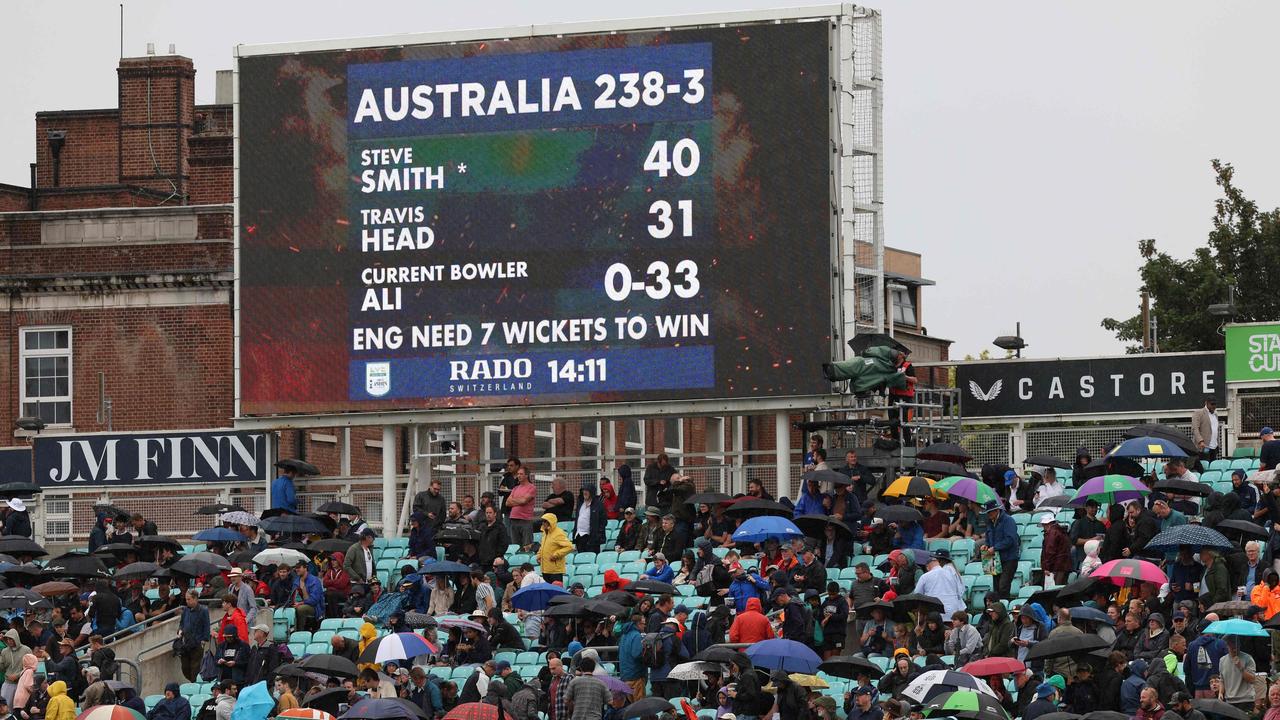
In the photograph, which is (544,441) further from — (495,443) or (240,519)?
(240,519)

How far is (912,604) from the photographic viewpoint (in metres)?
26.1

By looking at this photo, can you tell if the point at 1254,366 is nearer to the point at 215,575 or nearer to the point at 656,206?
the point at 656,206

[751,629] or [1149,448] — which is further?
[1149,448]

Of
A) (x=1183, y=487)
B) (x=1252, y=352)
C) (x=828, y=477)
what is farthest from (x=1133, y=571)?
(x=1252, y=352)

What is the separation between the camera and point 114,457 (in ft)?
116

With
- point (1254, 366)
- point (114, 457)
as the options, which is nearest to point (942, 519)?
point (1254, 366)

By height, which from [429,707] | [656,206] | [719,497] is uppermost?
[656,206]

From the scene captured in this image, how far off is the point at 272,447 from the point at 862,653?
11.2m

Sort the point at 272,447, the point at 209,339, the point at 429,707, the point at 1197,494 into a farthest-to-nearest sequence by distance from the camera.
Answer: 1. the point at 209,339
2. the point at 272,447
3. the point at 1197,494
4. the point at 429,707

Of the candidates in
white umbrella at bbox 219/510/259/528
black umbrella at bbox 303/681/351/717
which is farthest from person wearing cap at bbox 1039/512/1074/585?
white umbrella at bbox 219/510/259/528

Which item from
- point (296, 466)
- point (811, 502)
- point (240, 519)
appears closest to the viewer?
point (811, 502)

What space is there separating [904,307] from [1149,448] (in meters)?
40.5

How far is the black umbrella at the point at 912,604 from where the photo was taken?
84.8 ft

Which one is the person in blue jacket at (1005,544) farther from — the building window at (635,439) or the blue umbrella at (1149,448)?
the building window at (635,439)
